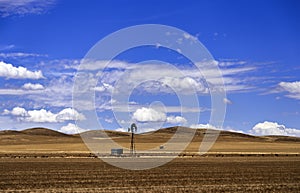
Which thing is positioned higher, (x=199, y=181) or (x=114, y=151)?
(x=114, y=151)

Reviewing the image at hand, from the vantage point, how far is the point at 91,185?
31.2 m

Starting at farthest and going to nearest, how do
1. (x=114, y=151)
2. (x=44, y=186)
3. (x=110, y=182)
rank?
1. (x=114, y=151)
2. (x=110, y=182)
3. (x=44, y=186)

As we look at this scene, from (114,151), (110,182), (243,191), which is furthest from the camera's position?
(114,151)

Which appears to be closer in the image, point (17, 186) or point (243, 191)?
point (243, 191)

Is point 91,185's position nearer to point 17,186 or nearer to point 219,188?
point 17,186

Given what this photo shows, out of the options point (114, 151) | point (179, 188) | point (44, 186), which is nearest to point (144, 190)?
point (179, 188)

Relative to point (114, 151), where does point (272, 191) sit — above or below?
below

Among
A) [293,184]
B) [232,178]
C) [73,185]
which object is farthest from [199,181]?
[73,185]

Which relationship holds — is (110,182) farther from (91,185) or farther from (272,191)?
(272,191)

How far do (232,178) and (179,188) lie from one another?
849 cm

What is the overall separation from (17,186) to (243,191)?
13.1m

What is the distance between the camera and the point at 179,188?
29.2 m

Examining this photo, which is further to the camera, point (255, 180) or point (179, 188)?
point (255, 180)

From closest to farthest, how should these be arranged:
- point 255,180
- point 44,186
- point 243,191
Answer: point 243,191 → point 44,186 → point 255,180
